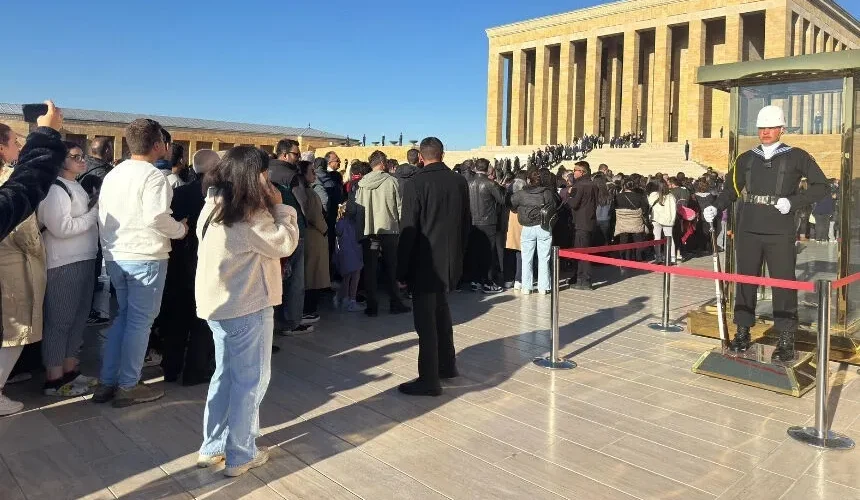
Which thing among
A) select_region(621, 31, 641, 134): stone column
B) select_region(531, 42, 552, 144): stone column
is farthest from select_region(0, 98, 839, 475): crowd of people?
select_region(531, 42, 552, 144): stone column

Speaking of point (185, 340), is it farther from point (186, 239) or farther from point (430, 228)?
point (430, 228)

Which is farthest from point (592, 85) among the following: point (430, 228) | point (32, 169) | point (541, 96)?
point (32, 169)

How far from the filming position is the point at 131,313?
458 cm

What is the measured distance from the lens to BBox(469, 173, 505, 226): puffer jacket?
9.79 m

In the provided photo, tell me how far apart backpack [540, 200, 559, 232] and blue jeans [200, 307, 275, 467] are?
Result: 6.56 metres

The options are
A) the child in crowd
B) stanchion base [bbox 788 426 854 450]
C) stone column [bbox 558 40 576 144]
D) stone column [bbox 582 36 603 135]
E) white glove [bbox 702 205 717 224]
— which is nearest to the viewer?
stanchion base [bbox 788 426 854 450]

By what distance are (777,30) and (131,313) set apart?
134 ft

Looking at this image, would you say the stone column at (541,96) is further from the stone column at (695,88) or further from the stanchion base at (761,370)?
the stanchion base at (761,370)

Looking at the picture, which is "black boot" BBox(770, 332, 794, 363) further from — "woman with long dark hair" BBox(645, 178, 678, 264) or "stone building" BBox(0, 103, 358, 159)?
"stone building" BBox(0, 103, 358, 159)

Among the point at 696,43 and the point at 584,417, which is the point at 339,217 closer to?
the point at 584,417

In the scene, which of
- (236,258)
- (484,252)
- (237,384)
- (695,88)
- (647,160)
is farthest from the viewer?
(695,88)

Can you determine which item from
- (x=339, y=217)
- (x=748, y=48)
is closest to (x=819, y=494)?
(x=339, y=217)

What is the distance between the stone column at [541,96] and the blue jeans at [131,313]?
151 ft

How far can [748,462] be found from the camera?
3.87 m
